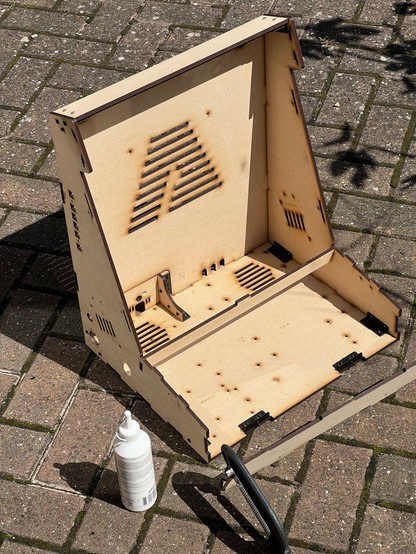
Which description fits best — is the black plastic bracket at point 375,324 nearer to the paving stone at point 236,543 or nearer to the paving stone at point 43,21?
the paving stone at point 236,543

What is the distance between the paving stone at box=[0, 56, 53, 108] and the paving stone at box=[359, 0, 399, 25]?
203cm

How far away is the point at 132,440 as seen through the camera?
13.0ft

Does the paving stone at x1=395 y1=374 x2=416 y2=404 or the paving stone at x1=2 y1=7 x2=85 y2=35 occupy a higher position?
the paving stone at x1=2 y1=7 x2=85 y2=35

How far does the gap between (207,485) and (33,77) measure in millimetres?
3142

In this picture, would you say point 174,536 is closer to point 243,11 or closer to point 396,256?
point 396,256

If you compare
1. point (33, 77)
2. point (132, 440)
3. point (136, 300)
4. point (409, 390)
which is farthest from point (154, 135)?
point (33, 77)

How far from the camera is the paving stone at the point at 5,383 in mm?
4688

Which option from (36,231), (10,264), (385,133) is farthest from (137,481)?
(385,133)

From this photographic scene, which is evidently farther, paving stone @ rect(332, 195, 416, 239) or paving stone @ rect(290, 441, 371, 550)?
paving stone @ rect(332, 195, 416, 239)

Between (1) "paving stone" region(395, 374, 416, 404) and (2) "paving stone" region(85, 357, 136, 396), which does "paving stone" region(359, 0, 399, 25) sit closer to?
(1) "paving stone" region(395, 374, 416, 404)

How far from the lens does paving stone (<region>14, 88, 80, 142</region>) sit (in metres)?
6.05

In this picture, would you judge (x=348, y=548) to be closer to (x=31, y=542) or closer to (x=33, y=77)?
(x=31, y=542)

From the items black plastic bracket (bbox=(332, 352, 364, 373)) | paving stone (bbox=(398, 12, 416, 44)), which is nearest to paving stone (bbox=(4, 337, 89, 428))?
black plastic bracket (bbox=(332, 352, 364, 373))

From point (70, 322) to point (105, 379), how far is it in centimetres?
41
